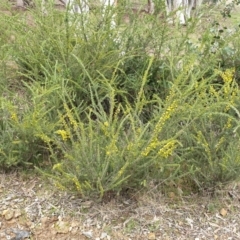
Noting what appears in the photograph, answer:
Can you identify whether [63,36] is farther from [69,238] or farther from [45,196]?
[69,238]

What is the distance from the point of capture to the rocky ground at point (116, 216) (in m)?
1.79

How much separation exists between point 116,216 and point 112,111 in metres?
0.53

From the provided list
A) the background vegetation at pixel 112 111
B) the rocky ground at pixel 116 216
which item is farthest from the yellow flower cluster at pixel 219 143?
the rocky ground at pixel 116 216

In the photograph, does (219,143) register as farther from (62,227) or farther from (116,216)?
(62,227)

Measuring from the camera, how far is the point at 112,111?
1775 mm

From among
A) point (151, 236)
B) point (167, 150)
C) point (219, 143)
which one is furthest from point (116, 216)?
point (219, 143)

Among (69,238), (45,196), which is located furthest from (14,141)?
(69,238)

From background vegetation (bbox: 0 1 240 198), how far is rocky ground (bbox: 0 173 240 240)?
86 millimetres

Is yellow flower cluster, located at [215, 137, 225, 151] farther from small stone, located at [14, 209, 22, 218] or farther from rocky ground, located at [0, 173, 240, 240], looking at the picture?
small stone, located at [14, 209, 22, 218]

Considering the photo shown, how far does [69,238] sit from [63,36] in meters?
1.31

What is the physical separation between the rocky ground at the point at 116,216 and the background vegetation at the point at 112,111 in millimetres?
86

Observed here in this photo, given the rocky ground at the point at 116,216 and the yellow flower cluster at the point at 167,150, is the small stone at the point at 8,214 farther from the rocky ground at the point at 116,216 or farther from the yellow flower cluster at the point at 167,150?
the yellow flower cluster at the point at 167,150

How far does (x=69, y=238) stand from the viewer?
1.77 metres

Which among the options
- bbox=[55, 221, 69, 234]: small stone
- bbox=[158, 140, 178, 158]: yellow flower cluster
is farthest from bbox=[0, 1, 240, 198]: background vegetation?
bbox=[55, 221, 69, 234]: small stone
